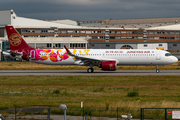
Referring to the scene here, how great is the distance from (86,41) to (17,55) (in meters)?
53.2

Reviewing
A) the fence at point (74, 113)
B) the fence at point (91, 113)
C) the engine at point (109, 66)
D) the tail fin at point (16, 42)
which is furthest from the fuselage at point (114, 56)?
the fence at point (91, 113)

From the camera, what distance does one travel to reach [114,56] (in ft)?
160

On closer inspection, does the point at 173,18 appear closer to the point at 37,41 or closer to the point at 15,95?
the point at 37,41

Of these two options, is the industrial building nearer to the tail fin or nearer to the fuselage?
the fuselage

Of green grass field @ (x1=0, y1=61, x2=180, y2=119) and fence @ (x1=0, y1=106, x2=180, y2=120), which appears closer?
fence @ (x1=0, y1=106, x2=180, y2=120)

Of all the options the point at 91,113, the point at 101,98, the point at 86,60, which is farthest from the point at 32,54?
the point at 91,113

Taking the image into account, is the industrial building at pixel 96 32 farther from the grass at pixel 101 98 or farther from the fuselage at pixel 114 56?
the grass at pixel 101 98

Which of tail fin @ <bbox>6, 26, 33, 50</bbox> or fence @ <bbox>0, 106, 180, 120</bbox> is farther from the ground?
tail fin @ <bbox>6, 26, 33, 50</bbox>

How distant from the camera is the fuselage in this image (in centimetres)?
4841

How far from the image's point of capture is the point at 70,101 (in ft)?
76.5

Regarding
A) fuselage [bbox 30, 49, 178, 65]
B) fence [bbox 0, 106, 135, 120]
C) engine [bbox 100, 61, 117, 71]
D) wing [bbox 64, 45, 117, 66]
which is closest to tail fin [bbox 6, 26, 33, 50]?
fuselage [bbox 30, 49, 178, 65]

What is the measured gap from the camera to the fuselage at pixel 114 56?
159ft

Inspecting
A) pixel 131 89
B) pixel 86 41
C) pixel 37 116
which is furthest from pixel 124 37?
pixel 37 116

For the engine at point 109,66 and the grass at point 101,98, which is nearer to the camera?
the grass at point 101,98
